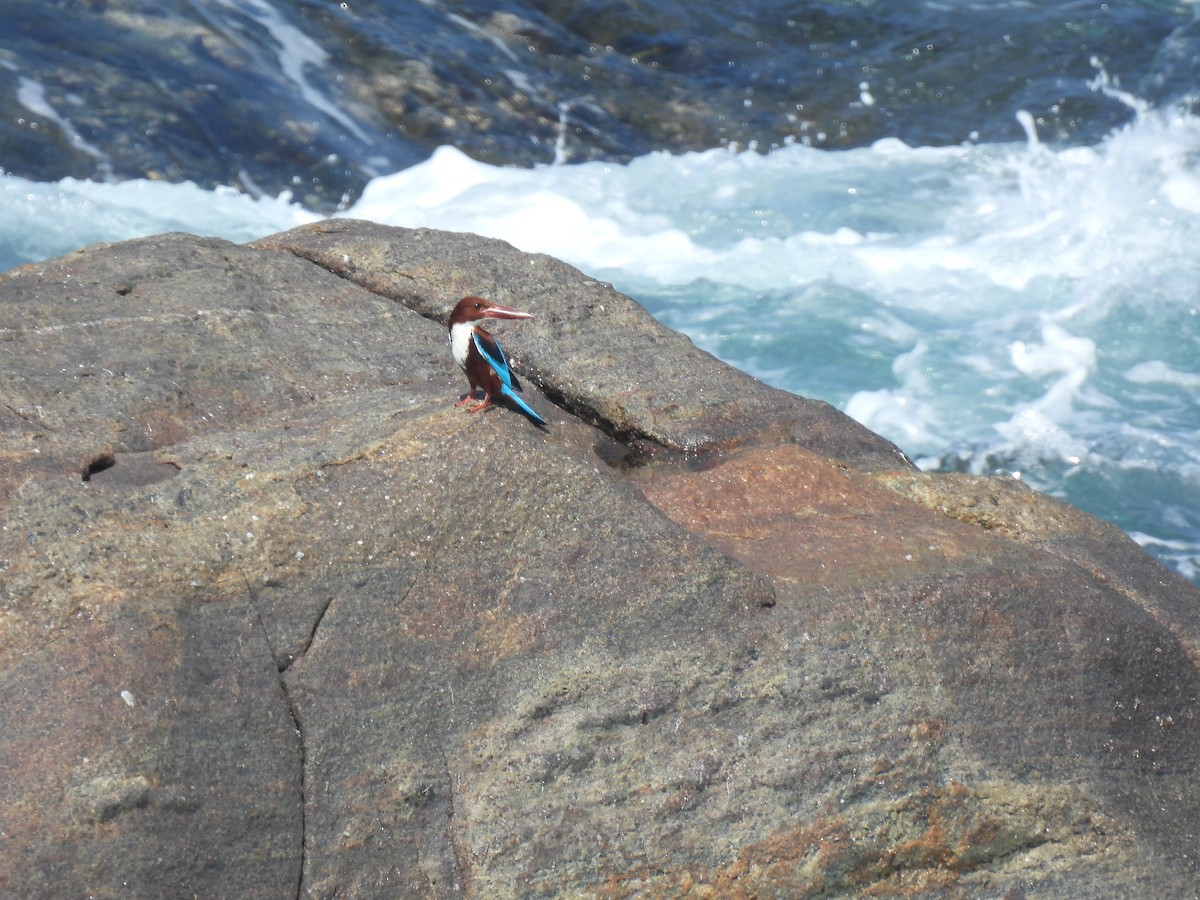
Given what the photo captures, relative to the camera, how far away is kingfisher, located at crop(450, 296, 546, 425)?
3.89 m

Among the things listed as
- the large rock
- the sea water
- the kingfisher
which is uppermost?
the kingfisher

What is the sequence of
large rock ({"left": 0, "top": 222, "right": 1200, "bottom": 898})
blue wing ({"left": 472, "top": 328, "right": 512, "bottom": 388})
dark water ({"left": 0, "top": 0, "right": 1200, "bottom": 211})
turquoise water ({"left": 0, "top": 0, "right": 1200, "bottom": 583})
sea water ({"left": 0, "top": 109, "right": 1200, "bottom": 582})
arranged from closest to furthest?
large rock ({"left": 0, "top": 222, "right": 1200, "bottom": 898}) < blue wing ({"left": 472, "top": 328, "right": 512, "bottom": 388}) < sea water ({"left": 0, "top": 109, "right": 1200, "bottom": 582}) < turquoise water ({"left": 0, "top": 0, "right": 1200, "bottom": 583}) < dark water ({"left": 0, "top": 0, "right": 1200, "bottom": 211})

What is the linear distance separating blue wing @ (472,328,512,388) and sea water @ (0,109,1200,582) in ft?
16.1

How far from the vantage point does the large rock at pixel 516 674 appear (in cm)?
303

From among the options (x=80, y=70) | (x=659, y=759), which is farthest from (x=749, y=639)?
(x=80, y=70)

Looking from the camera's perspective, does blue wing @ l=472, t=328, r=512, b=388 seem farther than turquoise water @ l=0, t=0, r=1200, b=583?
No

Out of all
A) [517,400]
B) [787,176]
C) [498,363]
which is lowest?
[787,176]

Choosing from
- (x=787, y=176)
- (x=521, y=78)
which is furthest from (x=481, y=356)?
(x=521, y=78)

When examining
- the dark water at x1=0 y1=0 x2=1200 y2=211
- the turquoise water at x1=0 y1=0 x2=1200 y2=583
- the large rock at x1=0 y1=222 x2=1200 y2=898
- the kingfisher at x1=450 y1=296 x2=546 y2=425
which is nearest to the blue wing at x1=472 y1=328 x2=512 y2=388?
the kingfisher at x1=450 y1=296 x2=546 y2=425

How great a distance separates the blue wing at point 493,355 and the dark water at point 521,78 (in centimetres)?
752

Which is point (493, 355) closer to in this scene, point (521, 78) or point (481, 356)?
point (481, 356)

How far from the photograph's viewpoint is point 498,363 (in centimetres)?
389

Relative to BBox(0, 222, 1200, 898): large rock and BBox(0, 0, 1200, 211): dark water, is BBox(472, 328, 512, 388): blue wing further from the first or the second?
BBox(0, 0, 1200, 211): dark water

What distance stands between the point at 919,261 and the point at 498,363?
7.67 m
